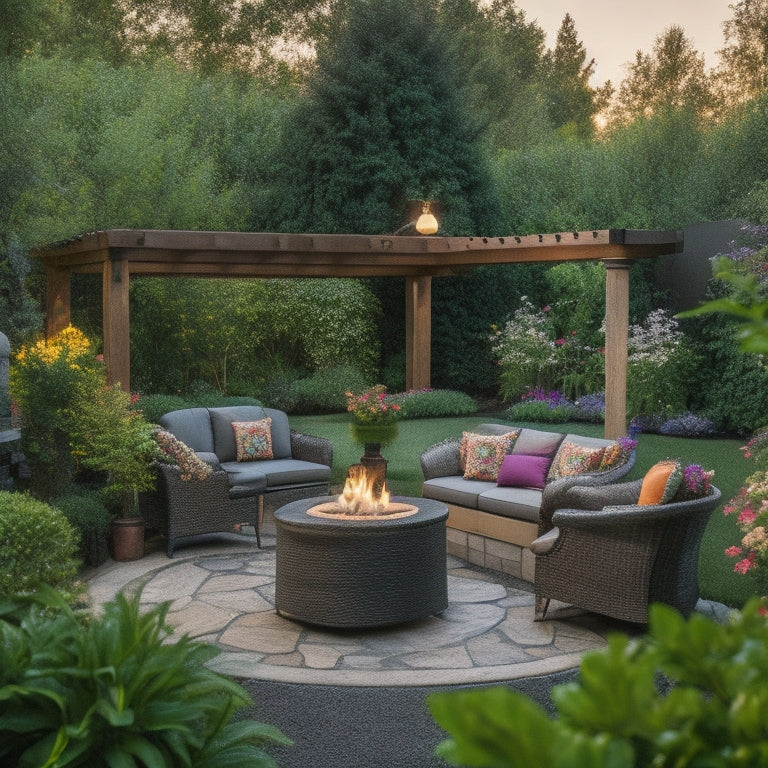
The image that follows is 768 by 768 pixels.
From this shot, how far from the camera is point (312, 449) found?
9227mm

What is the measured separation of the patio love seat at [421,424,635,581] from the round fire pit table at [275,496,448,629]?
1120 millimetres

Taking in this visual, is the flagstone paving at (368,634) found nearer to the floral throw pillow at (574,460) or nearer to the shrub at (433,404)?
the floral throw pillow at (574,460)

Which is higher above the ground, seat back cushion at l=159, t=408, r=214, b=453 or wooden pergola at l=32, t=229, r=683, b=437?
wooden pergola at l=32, t=229, r=683, b=437

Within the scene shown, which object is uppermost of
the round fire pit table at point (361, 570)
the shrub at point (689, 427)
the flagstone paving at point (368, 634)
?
the shrub at point (689, 427)

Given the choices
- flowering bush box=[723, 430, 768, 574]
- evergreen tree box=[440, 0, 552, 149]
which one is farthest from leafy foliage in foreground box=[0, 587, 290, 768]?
evergreen tree box=[440, 0, 552, 149]

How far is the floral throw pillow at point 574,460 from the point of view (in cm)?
694

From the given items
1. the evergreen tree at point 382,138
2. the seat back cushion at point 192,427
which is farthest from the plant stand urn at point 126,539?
the evergreen tree at point 382,138

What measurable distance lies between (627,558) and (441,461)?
104 inches

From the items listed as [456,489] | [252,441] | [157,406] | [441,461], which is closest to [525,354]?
[157,406]

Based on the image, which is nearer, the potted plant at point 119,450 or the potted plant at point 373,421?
the potted plant at point 119,450

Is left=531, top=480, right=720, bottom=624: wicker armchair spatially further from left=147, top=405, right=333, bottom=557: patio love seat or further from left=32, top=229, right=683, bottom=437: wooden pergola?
left=32, top=229, right=683, bottom=437: wooden pergola

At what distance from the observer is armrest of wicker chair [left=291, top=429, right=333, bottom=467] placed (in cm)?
916

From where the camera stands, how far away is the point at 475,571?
732 centimetres

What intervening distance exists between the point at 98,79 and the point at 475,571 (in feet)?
51.7
